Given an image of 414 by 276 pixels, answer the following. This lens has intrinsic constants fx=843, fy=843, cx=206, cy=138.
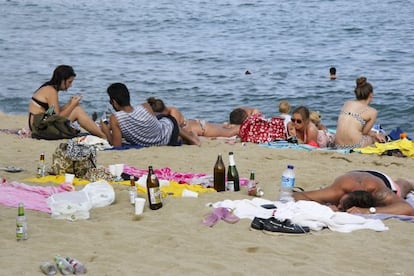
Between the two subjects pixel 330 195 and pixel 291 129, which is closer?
pixel 330 195

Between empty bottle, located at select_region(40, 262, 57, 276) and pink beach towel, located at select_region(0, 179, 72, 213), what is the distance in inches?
68.1

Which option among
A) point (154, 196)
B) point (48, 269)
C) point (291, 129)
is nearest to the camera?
point (48, 269)

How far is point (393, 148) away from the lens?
10.5 m

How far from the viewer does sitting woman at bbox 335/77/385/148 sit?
11102 millimetres

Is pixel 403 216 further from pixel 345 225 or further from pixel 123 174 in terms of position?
pixel 123 174

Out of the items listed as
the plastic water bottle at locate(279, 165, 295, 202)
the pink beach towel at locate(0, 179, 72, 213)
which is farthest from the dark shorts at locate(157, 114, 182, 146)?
the plastic water bottle at locate(279, 165, 295, 202)

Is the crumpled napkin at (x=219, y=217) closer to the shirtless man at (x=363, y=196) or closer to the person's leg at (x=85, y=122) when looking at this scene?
the shirtless man at (x=363, y=196)

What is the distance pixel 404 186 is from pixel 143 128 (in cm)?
388

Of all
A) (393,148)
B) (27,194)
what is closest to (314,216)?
(27,194)

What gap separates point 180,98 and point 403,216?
11.4m

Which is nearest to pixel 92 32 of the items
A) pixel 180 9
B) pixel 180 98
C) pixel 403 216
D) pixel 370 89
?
pixel 180 9

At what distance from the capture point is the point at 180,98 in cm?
1802

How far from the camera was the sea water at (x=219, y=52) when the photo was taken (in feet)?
57.8

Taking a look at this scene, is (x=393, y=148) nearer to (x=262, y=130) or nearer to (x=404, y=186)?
→ (x=262, y=130)
